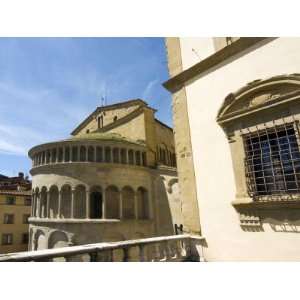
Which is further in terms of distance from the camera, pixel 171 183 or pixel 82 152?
pixel 171 183

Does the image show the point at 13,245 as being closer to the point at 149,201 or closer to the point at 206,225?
the point at 149,201

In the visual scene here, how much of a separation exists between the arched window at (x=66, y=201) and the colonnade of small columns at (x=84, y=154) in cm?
168

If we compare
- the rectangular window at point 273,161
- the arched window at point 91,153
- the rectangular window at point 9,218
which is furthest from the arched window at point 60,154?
the rectangular window at point 9,218

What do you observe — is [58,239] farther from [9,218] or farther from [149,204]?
[9,218]

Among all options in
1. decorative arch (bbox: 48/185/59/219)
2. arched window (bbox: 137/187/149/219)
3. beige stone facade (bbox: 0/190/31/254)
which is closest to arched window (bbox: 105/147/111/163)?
arched window (bbox: 137/187/149/219)

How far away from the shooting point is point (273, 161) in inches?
192

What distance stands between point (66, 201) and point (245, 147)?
11913 mm

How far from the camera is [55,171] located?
14.8 meters

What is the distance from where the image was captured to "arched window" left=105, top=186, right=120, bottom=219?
14492 millimetres

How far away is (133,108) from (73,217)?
9920mm

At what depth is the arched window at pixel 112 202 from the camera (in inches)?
571

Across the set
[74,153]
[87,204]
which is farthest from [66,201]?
[74,153]

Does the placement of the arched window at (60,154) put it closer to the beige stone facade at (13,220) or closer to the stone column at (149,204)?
the stone column at (149,204)
